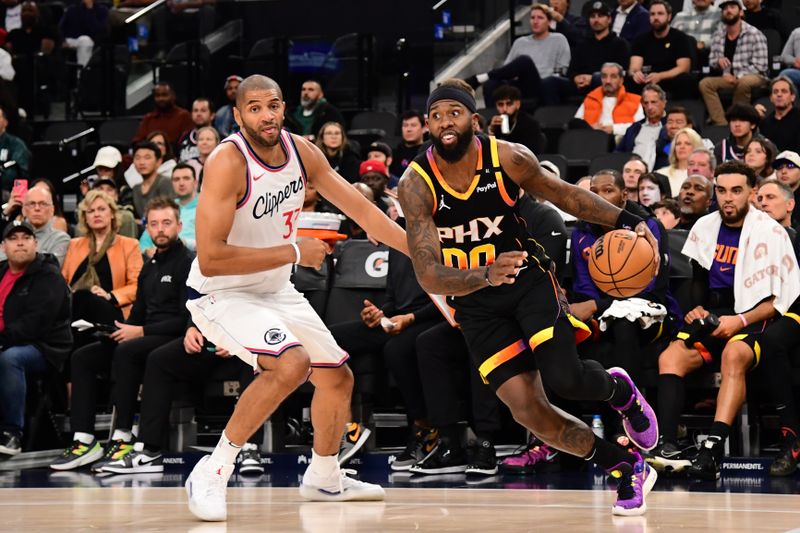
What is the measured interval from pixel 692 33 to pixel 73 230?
6.74 metres

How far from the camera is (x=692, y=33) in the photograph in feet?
43.4

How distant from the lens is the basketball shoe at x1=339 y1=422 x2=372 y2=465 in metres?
8.08

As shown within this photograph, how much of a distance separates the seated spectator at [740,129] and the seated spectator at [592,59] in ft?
9.42

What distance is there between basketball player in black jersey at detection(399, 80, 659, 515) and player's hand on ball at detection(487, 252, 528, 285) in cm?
47

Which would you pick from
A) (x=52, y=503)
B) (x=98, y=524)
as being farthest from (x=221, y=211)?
(x=52, y=503)

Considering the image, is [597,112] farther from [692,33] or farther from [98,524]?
[98,524]

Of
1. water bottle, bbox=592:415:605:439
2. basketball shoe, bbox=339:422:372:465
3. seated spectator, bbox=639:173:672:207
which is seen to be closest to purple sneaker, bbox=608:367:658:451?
water bottle, bbox=592:415:605:439

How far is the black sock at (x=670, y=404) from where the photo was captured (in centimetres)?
747

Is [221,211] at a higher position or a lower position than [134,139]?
lower

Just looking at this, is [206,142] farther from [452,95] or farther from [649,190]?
[452,95]

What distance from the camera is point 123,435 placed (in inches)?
340

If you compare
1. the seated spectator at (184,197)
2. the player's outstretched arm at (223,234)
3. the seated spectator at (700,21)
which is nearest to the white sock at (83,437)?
the seated spectator at (184,197)

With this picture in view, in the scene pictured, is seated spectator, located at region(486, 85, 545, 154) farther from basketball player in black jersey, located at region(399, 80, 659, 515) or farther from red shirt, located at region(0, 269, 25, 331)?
basketball player in black jersey, located at region(399, 80, 659, 515)

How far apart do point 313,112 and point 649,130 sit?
3.61 meters
